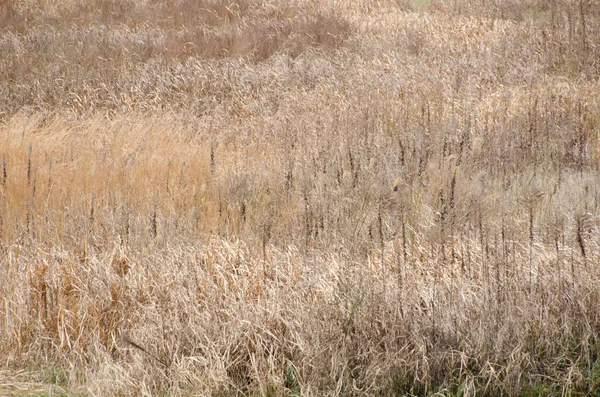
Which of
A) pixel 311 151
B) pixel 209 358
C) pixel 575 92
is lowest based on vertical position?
pixel 209 358

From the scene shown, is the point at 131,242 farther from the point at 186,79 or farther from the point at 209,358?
the point at 186,79

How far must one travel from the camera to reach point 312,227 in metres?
5.50

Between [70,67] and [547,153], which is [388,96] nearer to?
[547,153]

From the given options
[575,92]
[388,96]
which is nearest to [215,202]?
[388,96]

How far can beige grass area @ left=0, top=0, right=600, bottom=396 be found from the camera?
3.92m

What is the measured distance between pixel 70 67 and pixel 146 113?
3812 millimetres

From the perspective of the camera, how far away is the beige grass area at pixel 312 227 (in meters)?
3.92

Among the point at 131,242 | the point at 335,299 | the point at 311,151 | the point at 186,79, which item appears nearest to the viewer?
the point at 335,299

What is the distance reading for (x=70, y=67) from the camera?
14.3 m

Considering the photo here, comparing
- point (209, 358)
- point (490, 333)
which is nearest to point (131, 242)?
point (209, 358)

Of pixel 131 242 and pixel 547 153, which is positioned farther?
pixel 547 153

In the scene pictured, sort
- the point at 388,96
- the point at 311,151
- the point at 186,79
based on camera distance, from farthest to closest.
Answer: the point at 186,79 < the point at 388,96 < the point at 311,151

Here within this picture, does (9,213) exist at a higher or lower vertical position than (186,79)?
lower

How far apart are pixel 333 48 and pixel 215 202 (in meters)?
Answer: 8.73
